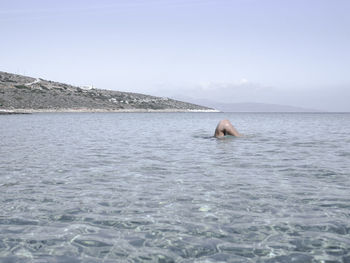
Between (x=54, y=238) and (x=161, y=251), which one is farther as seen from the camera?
(x=54, y=238)

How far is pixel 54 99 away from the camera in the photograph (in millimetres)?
118125

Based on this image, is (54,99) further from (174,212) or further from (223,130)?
(174,212)

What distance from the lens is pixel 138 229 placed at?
619 cm

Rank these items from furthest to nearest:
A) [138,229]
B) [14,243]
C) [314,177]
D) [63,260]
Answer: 1. [314,177]
2. [138,229]
3. [14,243]
4. [63,260]

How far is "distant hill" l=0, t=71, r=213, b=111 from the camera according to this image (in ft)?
343

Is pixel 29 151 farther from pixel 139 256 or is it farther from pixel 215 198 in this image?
pixel 139 256

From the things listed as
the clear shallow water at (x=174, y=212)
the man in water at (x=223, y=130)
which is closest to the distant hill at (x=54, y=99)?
the man in water at (x=223, y=130)

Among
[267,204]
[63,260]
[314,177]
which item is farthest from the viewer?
[314,177]

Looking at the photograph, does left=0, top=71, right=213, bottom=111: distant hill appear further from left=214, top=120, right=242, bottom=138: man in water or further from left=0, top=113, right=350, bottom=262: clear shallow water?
left=0, top=113, right=350, bottom=262: clear shallow water

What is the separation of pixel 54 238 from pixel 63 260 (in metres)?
0.85

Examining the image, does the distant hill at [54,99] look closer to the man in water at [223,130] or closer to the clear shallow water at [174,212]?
the man in water at [223,130]

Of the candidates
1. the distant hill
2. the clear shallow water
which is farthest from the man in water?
the distant hill

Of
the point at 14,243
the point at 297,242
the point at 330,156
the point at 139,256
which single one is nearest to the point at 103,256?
the point at 139,256

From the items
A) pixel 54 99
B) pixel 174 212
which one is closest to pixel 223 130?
pixel 174 212
